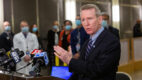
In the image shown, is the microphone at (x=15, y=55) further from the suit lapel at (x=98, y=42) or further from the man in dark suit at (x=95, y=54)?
the suit lapel at (x=98, y=42)

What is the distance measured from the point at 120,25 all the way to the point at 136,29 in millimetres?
1213

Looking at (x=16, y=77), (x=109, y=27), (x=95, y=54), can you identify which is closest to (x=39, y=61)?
(x=16, y=77)

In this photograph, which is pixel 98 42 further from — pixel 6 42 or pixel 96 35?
pixel 6 42

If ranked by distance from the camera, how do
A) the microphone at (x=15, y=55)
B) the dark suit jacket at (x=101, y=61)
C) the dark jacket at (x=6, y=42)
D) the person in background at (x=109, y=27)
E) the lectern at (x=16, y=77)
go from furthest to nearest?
the dark jacket at (x=6, y=42) < the person in background at (x=109, y=27) < the microphone at (x=15, y=55) < the lectern at (x=16, y=77) < the dark suit jacket at (x=101, y=61)

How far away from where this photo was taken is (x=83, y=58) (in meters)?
2.17

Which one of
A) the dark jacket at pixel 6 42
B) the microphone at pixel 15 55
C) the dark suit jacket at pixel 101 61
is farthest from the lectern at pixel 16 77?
the dark jacket at pixel 6 42

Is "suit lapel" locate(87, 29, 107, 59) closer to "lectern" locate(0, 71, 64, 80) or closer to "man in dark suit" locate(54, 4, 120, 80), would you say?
"man in dark suit" locate(54, 4, 120, 80)

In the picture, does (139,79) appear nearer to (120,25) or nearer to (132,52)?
(132,52)

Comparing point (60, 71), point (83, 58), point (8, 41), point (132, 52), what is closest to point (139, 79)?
point (132, 52)

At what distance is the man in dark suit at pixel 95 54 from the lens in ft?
6.49

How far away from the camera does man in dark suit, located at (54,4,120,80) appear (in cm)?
198

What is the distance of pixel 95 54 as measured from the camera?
203 cm

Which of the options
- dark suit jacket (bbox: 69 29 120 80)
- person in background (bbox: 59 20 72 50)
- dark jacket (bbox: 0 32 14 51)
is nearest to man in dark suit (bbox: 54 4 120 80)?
dark suit jacket (bbox: 69 29 120 80)

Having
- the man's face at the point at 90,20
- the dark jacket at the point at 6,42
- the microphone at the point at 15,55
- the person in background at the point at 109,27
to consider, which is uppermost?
the man's face at the point at 90,20
